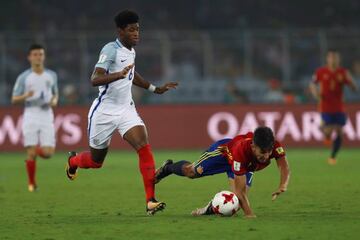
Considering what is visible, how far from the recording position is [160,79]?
27.3 metres

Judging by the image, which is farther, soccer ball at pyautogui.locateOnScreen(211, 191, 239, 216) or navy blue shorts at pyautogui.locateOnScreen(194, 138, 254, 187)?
navy blue shorts at pyautogui.locateOnScreen(194, 138, 254, 187)

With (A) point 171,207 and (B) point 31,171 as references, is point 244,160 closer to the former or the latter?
(A) point 171,207

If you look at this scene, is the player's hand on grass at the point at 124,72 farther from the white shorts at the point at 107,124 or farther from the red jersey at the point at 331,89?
the red jersey at the point at 331,89

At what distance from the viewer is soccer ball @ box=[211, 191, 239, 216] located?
997cm

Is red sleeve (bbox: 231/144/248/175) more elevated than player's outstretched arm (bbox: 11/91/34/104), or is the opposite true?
player's outstretched arm (bbox: 11/91/34/104)

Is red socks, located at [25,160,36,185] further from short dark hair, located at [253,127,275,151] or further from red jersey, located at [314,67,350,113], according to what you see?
red jersey, located at [314,67,350,113]

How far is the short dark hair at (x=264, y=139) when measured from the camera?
9188mm

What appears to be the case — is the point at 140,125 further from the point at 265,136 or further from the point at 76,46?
the point at 76,46

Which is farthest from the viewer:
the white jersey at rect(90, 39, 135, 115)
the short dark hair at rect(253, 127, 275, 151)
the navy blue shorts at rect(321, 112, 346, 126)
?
the navy blue shorts at rect(321, 112, 346, 126)

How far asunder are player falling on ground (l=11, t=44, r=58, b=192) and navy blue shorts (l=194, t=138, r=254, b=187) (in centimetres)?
503

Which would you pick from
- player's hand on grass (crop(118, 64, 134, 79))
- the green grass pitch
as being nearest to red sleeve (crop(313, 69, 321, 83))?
the green grass pitch

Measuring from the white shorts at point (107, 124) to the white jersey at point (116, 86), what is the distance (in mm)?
59

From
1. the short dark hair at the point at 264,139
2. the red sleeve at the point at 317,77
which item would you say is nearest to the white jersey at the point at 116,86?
the short dark hair at the point at 264,139

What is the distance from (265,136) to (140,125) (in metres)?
2.01
